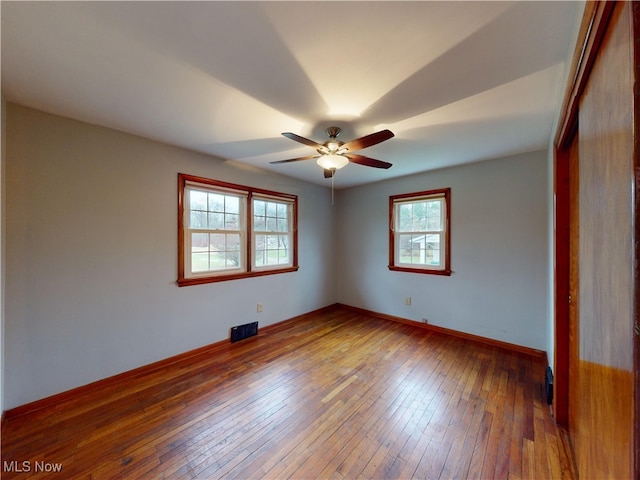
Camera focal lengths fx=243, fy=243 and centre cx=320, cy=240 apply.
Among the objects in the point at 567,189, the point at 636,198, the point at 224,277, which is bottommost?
the point at 224,277

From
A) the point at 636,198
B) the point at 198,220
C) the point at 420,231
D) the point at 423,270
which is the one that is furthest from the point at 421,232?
the point at 636,198

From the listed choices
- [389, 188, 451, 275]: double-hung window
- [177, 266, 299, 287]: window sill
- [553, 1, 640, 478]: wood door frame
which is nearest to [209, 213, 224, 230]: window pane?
[177, 266, 299, 287]: window sill

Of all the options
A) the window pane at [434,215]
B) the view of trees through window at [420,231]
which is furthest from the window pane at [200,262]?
the window pane at [434,215]

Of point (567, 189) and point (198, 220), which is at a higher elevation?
point (567, 189)

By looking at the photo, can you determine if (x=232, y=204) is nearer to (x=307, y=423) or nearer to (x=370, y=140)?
(x=370, y=140)

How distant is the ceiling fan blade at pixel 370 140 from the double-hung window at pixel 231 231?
74.2 inches

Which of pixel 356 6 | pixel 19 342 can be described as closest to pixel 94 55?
pixel 356 6

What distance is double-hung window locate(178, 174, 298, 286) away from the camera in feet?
9.45

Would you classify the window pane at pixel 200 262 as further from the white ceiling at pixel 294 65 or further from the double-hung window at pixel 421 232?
the double-hung window at pixel 421 232

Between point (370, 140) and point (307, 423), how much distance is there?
2210 mm

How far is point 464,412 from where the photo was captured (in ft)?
6.38

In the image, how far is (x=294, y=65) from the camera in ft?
4.72

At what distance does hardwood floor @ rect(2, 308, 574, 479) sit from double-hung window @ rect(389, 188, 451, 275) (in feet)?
4.43

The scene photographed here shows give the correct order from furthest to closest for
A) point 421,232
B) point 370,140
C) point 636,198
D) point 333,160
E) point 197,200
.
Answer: point 421,232
point 197,200
point 333,160
point 370,140
point 636,198
